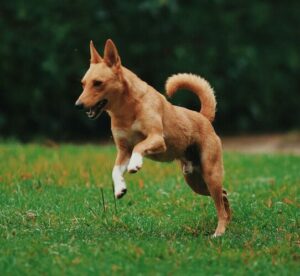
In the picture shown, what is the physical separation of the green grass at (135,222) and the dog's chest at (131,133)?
33.4 inches

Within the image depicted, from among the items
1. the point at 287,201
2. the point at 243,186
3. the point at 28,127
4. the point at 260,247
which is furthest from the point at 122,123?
the point at 28,127

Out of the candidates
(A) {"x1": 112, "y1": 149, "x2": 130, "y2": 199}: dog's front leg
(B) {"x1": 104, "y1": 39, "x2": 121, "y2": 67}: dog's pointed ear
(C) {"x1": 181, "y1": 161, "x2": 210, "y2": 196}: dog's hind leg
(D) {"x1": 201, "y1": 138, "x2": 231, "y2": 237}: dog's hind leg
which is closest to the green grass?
(D) {"x1": 201, "y1": 138, "x2": 231, "y2": 237}: dog's hind leg

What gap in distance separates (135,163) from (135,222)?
3.70 ft

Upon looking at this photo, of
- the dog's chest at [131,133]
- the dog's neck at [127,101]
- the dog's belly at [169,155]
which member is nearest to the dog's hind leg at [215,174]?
the dog's belly at [169,155]

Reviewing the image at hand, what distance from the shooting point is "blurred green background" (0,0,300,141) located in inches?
728

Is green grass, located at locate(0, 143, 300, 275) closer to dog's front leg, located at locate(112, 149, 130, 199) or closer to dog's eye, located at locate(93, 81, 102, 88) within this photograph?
dog's front leg, located at locate(112, 149, 130, 199)

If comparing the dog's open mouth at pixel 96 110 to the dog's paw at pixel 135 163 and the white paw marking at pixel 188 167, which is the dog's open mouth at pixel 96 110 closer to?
the dog's paw at pixel 135 163

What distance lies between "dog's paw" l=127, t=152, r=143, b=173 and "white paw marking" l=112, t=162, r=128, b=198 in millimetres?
217

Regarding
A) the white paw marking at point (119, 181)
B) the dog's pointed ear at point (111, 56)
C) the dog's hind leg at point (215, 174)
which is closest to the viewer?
the white paw marking at point (119, 181)

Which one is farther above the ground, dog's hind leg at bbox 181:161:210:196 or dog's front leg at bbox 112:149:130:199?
dog's front leg at bbox 112:149:130:199

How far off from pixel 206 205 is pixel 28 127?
35.6 ft

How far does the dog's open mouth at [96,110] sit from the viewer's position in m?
7.61

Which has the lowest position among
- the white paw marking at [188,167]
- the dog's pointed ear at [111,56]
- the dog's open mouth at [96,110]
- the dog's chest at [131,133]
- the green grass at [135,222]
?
the green grass at [135,222]

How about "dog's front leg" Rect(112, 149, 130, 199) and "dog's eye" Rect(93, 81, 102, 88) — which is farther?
"dog's eye" Rect(93, 81, 102, 88)
